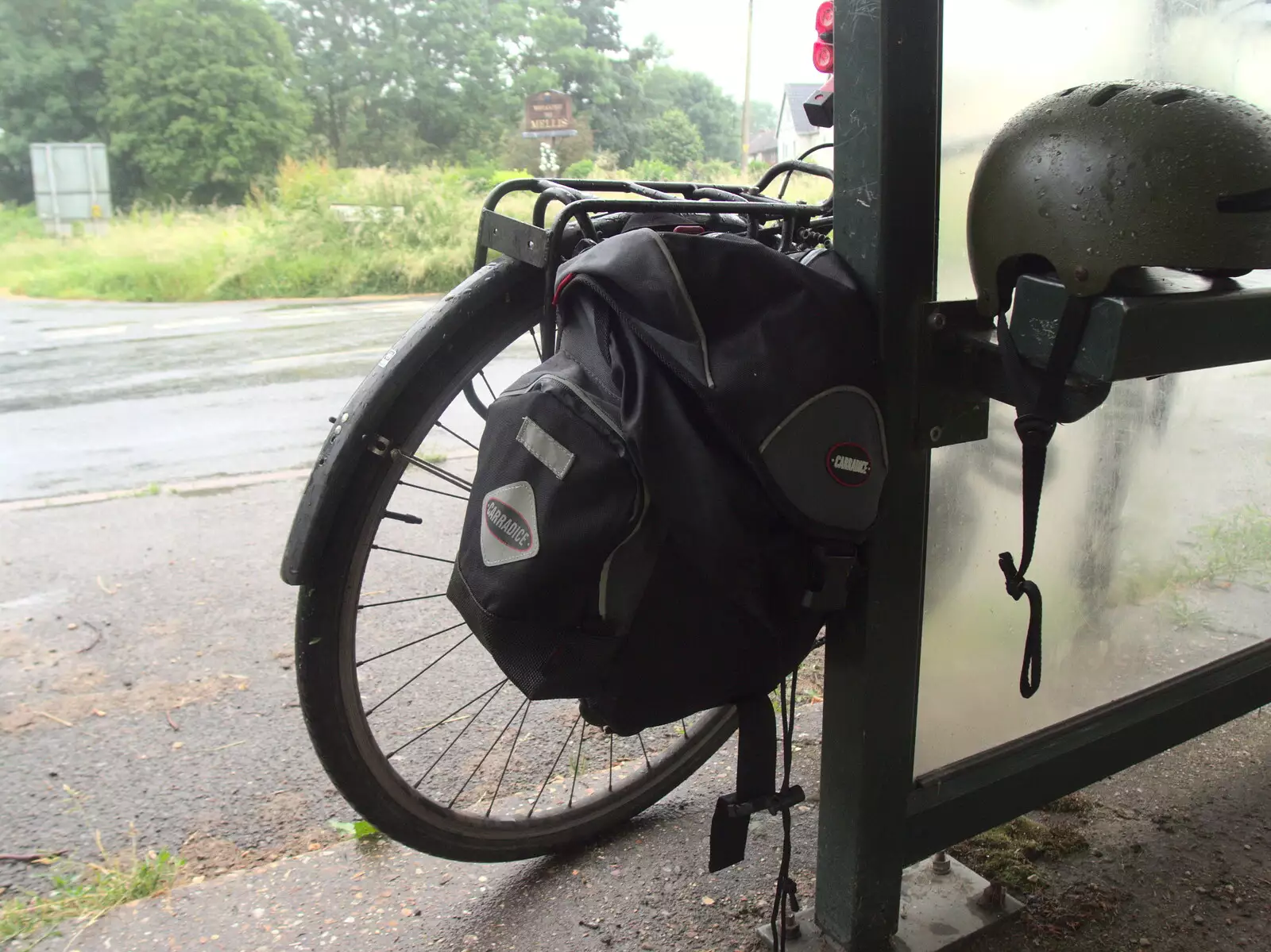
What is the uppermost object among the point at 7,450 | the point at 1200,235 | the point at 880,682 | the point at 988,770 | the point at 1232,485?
the point at 1200,235

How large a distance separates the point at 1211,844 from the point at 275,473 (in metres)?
4.67

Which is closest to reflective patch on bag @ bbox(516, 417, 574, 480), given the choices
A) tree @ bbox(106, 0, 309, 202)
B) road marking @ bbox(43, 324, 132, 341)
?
road marking @ bbox(43, 324, 132, 341)

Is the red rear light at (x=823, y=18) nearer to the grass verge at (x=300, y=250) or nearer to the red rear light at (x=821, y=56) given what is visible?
the red rear light at (x=821, y=56)

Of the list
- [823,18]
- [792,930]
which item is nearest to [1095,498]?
[792,930]

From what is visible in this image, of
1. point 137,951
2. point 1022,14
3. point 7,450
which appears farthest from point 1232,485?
point 7,450

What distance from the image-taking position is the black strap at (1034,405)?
3.92 ft

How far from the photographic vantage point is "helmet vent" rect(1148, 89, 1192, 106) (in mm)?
1214

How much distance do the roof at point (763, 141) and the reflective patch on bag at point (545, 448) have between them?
86.1ft

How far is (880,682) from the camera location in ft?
4.69

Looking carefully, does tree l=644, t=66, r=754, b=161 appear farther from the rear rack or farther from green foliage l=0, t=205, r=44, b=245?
the rear rack

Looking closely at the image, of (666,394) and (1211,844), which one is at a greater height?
(666,394)

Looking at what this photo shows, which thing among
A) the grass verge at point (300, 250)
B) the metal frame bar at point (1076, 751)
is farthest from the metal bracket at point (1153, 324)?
the grass verge at point (300, 250)

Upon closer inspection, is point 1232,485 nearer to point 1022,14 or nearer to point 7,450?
point 1022,14

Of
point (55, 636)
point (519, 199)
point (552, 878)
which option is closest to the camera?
point (552, 878)
